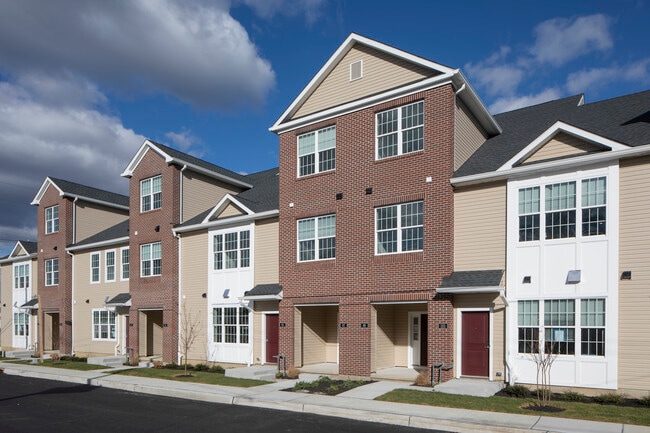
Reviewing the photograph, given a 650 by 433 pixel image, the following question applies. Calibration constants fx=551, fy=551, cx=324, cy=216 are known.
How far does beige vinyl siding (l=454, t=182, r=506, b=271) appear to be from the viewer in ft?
57.0

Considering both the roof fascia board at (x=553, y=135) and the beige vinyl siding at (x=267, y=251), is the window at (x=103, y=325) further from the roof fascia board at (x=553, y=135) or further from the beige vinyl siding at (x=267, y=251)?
the roof fascia board at (x=553, y=135)

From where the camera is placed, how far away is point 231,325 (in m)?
24.7

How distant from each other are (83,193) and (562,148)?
30212mm

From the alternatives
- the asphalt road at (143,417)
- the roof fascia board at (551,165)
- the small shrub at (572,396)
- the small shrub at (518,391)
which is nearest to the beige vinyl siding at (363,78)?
the roof fascia board at (551,165)

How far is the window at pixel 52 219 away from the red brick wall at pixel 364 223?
2056cm

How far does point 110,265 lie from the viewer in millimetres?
32125

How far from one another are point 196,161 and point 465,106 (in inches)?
607

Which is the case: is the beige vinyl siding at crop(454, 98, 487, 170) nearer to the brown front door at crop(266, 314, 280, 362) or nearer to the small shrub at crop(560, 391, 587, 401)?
the small shrub at crop(560, 391, 587, 401)

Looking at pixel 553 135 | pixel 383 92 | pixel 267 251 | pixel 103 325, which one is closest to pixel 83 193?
pixel 103 325

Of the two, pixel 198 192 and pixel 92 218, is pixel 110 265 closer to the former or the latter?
pixel 92 218

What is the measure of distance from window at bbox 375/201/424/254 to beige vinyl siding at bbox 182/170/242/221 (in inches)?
478

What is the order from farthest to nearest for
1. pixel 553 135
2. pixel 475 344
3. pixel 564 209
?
pixel 475 344 → pixel 553 135 → pixel 564 209

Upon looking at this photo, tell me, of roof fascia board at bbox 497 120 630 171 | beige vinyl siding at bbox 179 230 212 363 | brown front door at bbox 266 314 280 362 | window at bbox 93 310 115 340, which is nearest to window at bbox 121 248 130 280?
window at bbox 93 310 115 340

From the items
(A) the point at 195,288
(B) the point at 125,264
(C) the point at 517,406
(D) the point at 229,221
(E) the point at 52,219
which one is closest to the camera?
(C) the point at 517,406
